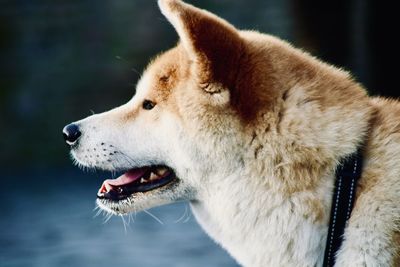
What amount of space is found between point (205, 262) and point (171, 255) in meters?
0.37

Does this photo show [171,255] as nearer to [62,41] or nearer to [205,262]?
[205,262]

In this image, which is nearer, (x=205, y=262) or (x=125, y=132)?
(x=125, y=132)

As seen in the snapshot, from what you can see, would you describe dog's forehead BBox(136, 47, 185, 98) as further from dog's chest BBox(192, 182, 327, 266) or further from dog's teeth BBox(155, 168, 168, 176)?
dog's chest BBox(192, 182, 327, 266)

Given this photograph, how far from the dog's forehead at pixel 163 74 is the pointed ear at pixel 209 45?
6.8 inches

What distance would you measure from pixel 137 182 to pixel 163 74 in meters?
0.46

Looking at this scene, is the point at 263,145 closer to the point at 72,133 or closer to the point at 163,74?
the point at 163,74

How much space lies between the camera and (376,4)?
936cm

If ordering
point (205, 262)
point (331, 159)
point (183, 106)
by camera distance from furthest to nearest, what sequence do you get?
point (205, 262) → point (183, 106) → point (331, 159)

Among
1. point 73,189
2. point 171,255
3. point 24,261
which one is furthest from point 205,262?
point 73,189

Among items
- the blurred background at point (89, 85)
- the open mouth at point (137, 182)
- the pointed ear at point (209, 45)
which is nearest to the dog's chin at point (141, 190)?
the open mouth at point (137, 182)

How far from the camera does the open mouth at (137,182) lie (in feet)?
11.4

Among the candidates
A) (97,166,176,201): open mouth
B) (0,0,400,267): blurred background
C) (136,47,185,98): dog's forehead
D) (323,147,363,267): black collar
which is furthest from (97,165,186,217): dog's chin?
(0,0,400,267): blurred background

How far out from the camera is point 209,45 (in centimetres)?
318

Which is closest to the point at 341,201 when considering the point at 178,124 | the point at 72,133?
the point at 178,124
